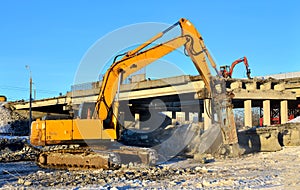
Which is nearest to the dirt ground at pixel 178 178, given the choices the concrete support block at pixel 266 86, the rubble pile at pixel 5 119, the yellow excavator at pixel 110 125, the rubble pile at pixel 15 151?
the yellow excavator at pixel 110 125

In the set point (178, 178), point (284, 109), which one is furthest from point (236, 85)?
point (178, 178)

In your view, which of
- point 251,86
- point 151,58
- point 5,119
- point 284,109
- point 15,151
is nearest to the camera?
point 151,58

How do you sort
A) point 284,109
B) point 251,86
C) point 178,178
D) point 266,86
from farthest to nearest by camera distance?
point 284,109, point 266,86, point 251,86, point 178,178

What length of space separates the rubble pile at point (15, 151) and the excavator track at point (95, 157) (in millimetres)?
5243

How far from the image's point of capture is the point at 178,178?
11609mm

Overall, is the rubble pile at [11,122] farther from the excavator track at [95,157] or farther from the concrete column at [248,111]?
the excavator track at [95,157]

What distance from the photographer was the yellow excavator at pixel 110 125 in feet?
46.6

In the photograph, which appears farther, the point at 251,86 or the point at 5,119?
the point at 5,119

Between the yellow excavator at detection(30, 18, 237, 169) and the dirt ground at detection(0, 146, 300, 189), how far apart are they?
29.3 inches

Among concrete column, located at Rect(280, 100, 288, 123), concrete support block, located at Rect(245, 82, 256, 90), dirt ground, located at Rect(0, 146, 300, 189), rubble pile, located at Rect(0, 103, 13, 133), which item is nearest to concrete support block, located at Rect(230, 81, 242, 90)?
concrete support block, located at Rect(245, 82, 256, 90)

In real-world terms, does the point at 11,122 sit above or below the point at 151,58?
below

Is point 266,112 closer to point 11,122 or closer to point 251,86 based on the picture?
point 251,86

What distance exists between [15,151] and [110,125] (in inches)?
479

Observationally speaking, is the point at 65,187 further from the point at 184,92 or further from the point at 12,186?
the point at 184,92
